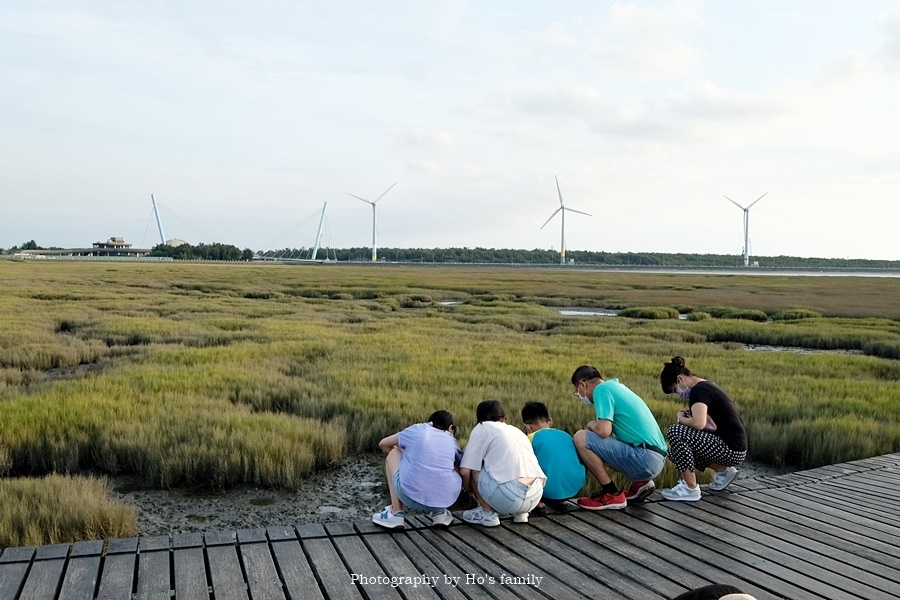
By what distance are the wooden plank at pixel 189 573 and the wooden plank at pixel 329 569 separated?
77cm

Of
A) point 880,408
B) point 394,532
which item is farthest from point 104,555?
point 880,408

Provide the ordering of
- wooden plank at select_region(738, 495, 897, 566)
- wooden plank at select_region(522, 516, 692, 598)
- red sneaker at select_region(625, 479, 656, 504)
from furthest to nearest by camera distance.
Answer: red sneaker at select_region(625, 479, 656, 504) → wooden plank at select_region(738, 495, 897, 566) → wooden plank at select_region(522, 516, 692, 598)

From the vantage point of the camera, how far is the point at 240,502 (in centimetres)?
849

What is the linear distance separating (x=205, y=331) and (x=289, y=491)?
15.2 meters

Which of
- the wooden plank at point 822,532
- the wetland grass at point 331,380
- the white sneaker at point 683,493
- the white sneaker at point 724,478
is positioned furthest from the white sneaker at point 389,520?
the white sneaker at point 724,478

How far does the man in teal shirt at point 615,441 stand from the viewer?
273 inches

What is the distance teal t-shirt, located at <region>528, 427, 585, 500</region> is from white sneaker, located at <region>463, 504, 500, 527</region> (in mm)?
722

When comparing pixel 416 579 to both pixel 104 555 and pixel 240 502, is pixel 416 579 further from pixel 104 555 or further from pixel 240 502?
pixel 240 502

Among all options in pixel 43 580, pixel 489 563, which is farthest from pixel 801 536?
pixel 43 580

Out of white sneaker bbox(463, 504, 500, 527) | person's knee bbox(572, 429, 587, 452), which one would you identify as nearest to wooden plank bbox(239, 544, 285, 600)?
white sneaker bbox(463, 504, 500, 527)

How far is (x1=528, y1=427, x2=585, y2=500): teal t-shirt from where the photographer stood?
6883mm

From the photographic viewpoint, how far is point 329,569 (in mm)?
5305

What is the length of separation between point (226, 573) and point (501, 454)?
245 centimetres

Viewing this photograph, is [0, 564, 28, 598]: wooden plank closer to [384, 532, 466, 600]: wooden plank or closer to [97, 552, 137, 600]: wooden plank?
[97, 552, 137, 600]: wooden plank
